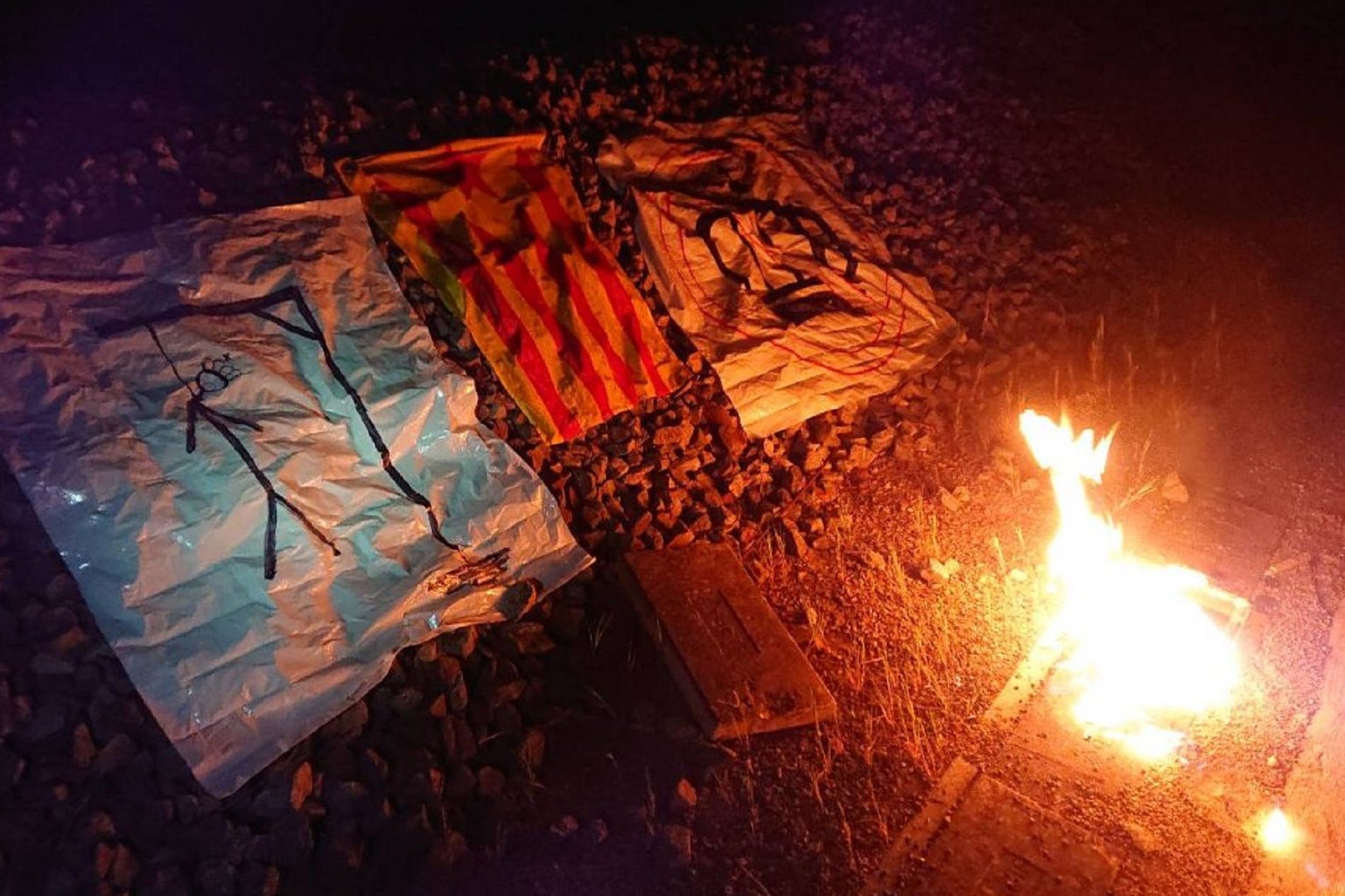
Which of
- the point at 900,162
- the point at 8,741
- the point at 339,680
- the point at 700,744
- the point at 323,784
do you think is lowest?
the point at 700,744

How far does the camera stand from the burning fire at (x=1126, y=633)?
346 cm

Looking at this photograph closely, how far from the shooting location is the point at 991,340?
4.78 meters

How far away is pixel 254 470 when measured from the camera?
3.12 metres

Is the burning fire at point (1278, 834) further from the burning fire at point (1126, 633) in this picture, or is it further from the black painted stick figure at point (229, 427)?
the black painted stick figure at point (229, 427)

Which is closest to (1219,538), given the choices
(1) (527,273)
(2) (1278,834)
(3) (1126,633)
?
(3) (1126,633)

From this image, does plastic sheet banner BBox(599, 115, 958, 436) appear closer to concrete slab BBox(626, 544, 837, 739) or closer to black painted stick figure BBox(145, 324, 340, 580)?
concrete slab BBox(626, 544, 837, 739)

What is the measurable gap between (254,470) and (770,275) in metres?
2.33

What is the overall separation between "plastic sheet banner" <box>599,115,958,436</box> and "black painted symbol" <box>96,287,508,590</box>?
135 centimetres

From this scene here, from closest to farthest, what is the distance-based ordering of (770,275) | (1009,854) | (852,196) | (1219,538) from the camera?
(1009,854) → (1219,538) → (770,275) → (852,196)

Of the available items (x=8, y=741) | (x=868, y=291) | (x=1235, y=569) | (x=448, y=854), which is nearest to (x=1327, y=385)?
(x=1235, y=569)

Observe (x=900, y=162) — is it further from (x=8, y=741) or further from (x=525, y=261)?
(x=8, y=741)

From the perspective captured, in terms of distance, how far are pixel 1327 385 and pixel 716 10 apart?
3607 millimetres

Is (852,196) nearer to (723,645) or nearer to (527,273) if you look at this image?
(527,273)

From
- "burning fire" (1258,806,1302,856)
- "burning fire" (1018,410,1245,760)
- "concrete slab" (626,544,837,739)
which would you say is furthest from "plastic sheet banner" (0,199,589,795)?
"burning fire" (1258,806,1302,856)
